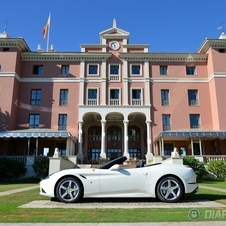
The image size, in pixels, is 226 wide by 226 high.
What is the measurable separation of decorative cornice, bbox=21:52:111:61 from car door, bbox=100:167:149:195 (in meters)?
23.7

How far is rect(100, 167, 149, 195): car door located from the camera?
21.3ft

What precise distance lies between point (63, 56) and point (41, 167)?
45.6ft

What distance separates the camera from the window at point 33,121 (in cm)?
2702

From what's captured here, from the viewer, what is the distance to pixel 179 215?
15.9 ft

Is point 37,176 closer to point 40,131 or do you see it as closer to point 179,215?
point 40,131

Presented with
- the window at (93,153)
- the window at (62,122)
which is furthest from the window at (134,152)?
the window at (62,122)

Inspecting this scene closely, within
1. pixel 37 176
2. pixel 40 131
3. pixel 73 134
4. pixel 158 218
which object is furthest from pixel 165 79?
pixel 158 218

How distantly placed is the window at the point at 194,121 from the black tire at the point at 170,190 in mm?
21929

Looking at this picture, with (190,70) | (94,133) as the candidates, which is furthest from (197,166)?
(94,133)

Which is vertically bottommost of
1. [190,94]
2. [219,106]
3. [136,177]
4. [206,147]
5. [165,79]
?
[136,177]

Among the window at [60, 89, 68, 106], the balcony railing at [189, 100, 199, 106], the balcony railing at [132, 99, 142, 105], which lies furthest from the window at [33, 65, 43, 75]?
the balcony railing at [189, 100, 199, 106]

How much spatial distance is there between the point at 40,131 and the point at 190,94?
676 inches

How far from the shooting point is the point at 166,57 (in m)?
29.2

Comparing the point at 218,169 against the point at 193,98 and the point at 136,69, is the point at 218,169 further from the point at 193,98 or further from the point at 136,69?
the point at 136,69
